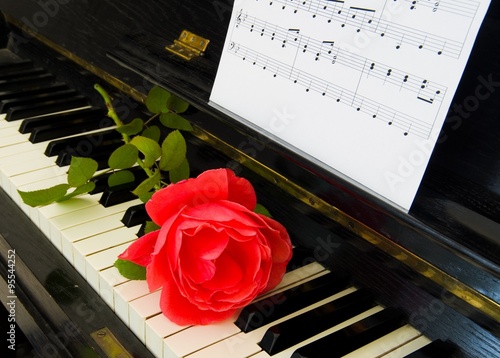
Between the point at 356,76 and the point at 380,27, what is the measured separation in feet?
0.26

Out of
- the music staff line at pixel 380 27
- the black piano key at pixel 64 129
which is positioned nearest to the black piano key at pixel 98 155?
the black piano key at pixel 64 129

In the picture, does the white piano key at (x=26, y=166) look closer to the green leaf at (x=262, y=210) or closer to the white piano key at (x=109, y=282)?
the white piano key at (x=109, y=282)

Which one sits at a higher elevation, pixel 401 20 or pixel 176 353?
pixel 401 20

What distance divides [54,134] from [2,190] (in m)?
0.21

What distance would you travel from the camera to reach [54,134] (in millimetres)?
1638

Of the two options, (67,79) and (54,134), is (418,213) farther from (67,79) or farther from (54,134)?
(67,79)

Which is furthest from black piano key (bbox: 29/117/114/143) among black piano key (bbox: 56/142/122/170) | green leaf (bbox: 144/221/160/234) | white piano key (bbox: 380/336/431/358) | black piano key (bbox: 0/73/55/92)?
white piano key (bbox: 380/336/431/358)

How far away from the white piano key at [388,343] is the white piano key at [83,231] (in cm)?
54

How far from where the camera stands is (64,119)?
1.70m

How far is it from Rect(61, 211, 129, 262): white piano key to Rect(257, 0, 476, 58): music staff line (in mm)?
552

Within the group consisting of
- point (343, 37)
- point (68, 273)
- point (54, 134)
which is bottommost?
point (68, 273)

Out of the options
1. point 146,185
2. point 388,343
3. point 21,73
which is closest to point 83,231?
point 146,185

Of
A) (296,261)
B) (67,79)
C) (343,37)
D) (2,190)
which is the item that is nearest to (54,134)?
(2,190)

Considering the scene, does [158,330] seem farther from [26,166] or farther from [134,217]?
[26,166]
